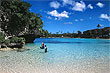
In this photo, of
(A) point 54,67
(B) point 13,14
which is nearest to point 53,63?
(A) point 54,67

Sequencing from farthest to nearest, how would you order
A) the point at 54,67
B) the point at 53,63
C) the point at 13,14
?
the point at 13,14 → the point at 53,63 → the point at 54,67

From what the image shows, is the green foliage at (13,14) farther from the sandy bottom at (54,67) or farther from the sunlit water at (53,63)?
the sandy bottom at (54,67)

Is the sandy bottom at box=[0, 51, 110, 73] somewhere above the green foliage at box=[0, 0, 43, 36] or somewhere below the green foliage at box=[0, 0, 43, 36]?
below

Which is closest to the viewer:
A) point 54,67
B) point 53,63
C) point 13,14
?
point 54,67

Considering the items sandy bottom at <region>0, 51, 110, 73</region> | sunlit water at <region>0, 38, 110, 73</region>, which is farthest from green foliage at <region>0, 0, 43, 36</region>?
sandy bottom at <region>0, 51, 110, 73</region>

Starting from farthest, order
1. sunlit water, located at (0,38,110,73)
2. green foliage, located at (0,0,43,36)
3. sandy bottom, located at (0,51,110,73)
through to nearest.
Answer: green foliage, located at (0,0,43,36) < sunlit water, located at (0,38,110,73) < sandy bottom, located at (0,51,110,73)

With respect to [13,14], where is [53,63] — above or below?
below

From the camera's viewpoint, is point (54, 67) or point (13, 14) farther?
point (13, 14)

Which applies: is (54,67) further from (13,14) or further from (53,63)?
(13,14)

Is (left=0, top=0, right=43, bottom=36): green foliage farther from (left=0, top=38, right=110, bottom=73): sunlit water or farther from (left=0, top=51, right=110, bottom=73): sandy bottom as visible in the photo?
(left=0, top=51, right=110, bottom=73): sandy bottom

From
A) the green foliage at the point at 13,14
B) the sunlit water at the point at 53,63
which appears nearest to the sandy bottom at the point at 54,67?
the sunlit water at the point at 53,63

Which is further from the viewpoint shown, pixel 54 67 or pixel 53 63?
pixel 53 63

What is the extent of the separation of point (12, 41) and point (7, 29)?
6193mm

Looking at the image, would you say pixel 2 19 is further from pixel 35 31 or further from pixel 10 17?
pixel 35 31
